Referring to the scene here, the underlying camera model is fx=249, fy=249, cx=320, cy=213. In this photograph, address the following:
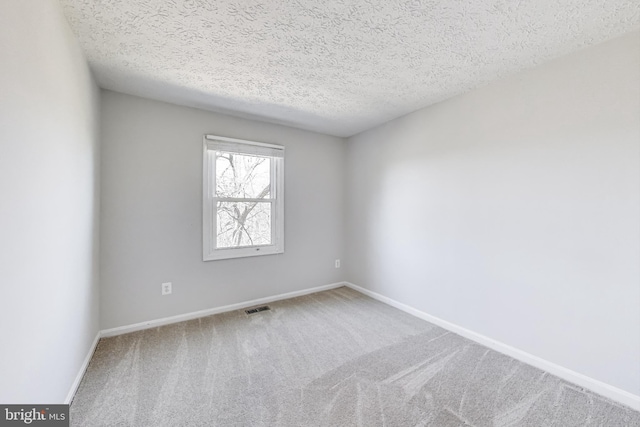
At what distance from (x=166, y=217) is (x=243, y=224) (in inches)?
33.0

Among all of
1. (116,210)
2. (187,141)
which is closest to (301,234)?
(187,141)

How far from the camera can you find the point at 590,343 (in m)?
1.73

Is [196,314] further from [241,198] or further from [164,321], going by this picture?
[241,198]

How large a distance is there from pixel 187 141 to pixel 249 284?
1.82m

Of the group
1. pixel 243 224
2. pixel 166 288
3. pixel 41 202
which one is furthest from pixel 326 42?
pixel 166 288

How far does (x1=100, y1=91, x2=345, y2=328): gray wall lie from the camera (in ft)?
7.84

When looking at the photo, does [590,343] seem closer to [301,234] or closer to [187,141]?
[301,234]

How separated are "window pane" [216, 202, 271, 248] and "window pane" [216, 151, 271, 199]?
5.1 inches

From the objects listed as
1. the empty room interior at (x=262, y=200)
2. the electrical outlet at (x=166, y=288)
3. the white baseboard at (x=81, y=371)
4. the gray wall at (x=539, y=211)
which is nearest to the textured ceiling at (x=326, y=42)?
the empty room interior at (x=262, y=200)

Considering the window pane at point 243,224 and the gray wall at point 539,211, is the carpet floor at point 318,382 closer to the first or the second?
the gray wall at point 539,211

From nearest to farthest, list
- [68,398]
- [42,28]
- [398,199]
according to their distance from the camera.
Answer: [42,28], [68,398], [398,199]

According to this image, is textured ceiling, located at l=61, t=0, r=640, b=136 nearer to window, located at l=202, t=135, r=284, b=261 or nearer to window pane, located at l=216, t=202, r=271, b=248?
window, located at l=202, t=135, r=284, b=261

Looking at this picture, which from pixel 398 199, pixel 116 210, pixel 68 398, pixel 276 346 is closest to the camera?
pixel 68 398

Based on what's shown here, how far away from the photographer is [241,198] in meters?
3.11
